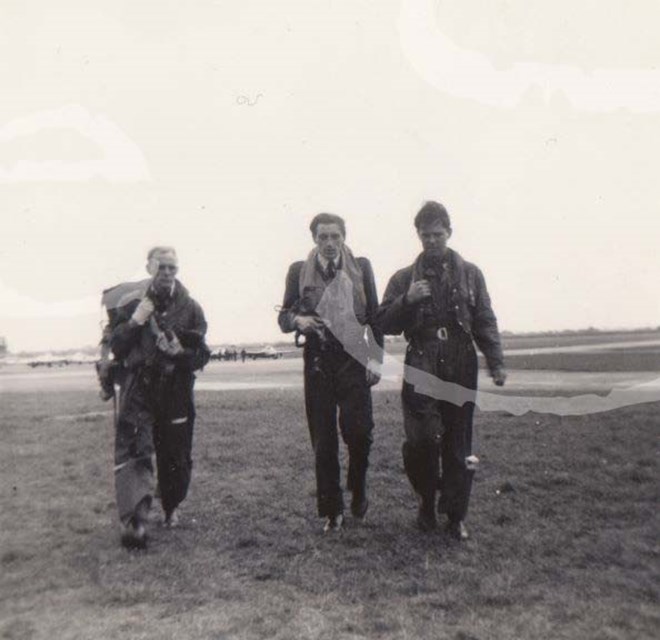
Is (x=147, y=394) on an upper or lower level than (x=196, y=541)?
upper

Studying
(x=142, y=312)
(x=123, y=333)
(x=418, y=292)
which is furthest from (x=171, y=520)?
(x=418, y=292)

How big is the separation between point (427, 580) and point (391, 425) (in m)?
5.48

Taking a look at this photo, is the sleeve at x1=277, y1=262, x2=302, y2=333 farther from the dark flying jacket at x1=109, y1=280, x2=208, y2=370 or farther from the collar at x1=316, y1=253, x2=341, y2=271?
the dark flying jacket at x1=109, y1=280, x2=208, y2=370

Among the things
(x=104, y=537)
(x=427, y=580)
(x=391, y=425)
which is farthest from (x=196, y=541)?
(x=391, y=425)

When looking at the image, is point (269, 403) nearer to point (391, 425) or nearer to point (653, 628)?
point (391, 425)

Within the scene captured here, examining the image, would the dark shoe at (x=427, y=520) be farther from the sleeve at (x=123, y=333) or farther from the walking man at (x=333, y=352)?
the sleeve at (x=123, y=333)

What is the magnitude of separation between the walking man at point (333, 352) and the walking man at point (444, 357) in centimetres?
29

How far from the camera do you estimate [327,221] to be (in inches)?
207

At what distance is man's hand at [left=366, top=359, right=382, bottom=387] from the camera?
527 centimetres

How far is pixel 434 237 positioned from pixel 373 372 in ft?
3.44

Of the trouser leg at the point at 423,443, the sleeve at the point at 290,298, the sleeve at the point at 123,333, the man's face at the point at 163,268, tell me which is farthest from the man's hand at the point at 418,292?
the sleeve at the point at 123,333

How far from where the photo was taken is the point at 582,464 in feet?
22.9

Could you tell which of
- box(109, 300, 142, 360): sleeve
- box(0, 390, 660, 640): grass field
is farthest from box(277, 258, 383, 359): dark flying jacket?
box(0, 390, 660, 640): grass field

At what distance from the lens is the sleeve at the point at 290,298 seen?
5.33m
